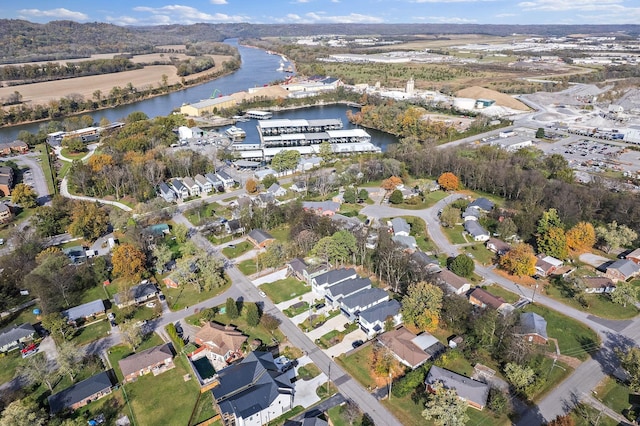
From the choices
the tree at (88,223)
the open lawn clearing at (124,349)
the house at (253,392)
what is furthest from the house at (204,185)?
the house at (253,392)

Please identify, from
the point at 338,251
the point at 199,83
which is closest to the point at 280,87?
the point at 199,83

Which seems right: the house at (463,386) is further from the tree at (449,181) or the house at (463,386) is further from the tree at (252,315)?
the tree at (449,181)

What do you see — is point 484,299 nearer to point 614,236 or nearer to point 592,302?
point 592,302

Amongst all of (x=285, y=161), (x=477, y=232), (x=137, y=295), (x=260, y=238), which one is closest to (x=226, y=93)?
(x=285, y=161)

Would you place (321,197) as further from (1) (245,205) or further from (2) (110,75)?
(2) (110,75)

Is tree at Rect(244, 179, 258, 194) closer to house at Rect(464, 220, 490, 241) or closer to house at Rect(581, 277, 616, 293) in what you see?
house at Rect(464, 220, 490, 241)

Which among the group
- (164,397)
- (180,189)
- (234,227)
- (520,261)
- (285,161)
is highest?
(285,161)

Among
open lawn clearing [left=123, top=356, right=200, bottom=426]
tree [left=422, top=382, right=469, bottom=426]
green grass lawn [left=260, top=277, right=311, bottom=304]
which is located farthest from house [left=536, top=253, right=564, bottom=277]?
open lawn clearing [left=123, top=356, right=200, bottom=426]
